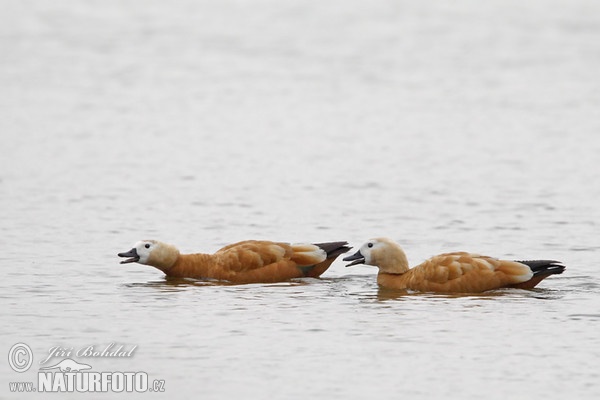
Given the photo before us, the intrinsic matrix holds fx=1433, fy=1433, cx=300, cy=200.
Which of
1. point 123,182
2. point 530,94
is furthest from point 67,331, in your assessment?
point 530,94

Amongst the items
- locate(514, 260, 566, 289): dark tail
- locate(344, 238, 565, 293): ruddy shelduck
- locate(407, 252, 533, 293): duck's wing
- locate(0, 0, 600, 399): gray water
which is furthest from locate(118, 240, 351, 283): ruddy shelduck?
locate(514, 260, 566, 289): dark tail

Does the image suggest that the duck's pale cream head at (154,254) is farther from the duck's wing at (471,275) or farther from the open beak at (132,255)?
the duck's wing at (471,275)

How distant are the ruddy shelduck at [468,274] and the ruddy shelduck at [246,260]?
65 centimetres

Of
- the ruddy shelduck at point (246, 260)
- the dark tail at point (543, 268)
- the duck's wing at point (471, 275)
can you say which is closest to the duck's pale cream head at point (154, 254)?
the ruddy shelduck at point (246, 260)

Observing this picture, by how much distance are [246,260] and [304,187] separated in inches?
287

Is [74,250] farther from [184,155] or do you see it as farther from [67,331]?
[184,155]

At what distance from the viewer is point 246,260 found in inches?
655

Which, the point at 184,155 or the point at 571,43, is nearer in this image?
the point at 184,155

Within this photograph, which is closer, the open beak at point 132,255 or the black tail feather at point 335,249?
the open beak at point 132,255

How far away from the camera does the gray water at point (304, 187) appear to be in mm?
13188

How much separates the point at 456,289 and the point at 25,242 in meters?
6.17

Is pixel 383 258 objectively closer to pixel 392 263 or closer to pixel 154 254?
pixel 392 263

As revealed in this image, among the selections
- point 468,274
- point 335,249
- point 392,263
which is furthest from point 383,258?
point 468,274

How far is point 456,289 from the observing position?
15.9m
